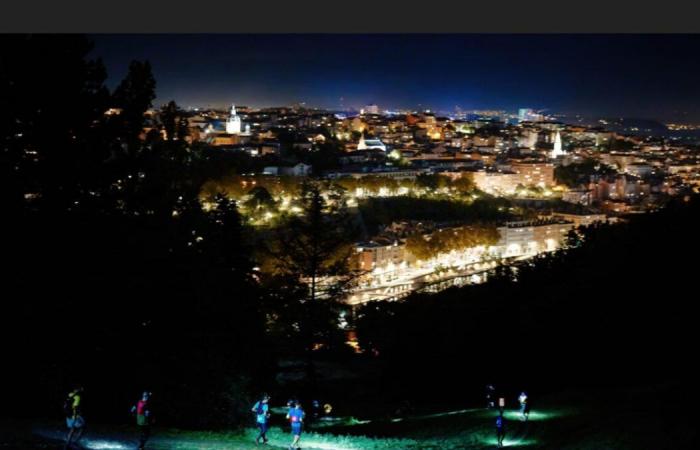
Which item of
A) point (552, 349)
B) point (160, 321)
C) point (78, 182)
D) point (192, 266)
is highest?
point (78, 182)

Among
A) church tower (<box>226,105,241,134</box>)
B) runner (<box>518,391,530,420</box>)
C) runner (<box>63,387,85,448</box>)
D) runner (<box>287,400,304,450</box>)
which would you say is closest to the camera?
runner (<box>63,387,85,448</box>)

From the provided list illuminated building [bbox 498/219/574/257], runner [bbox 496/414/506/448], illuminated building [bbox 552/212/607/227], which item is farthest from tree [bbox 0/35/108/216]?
illuminated building [bbox 552/212/607/227]

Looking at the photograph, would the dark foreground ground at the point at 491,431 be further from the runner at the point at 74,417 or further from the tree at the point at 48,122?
the tree at the point at 48,122

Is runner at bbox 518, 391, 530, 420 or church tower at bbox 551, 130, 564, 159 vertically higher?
church tower at bbox 551, 130, 564, 159

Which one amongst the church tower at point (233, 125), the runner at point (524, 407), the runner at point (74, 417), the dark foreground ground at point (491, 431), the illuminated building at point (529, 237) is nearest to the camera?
the runner at point (74, 417)

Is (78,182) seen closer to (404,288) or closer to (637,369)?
(637,369)

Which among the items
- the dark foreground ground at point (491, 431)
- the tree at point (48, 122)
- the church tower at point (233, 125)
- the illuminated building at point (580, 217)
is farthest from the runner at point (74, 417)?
the church tower at point (233, 125)

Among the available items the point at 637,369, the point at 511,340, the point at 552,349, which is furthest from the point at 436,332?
the point at 637,369

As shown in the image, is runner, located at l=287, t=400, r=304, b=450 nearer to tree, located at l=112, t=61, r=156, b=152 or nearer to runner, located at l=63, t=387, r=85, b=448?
runner, located at l=63, t=387, r=85, b=448
